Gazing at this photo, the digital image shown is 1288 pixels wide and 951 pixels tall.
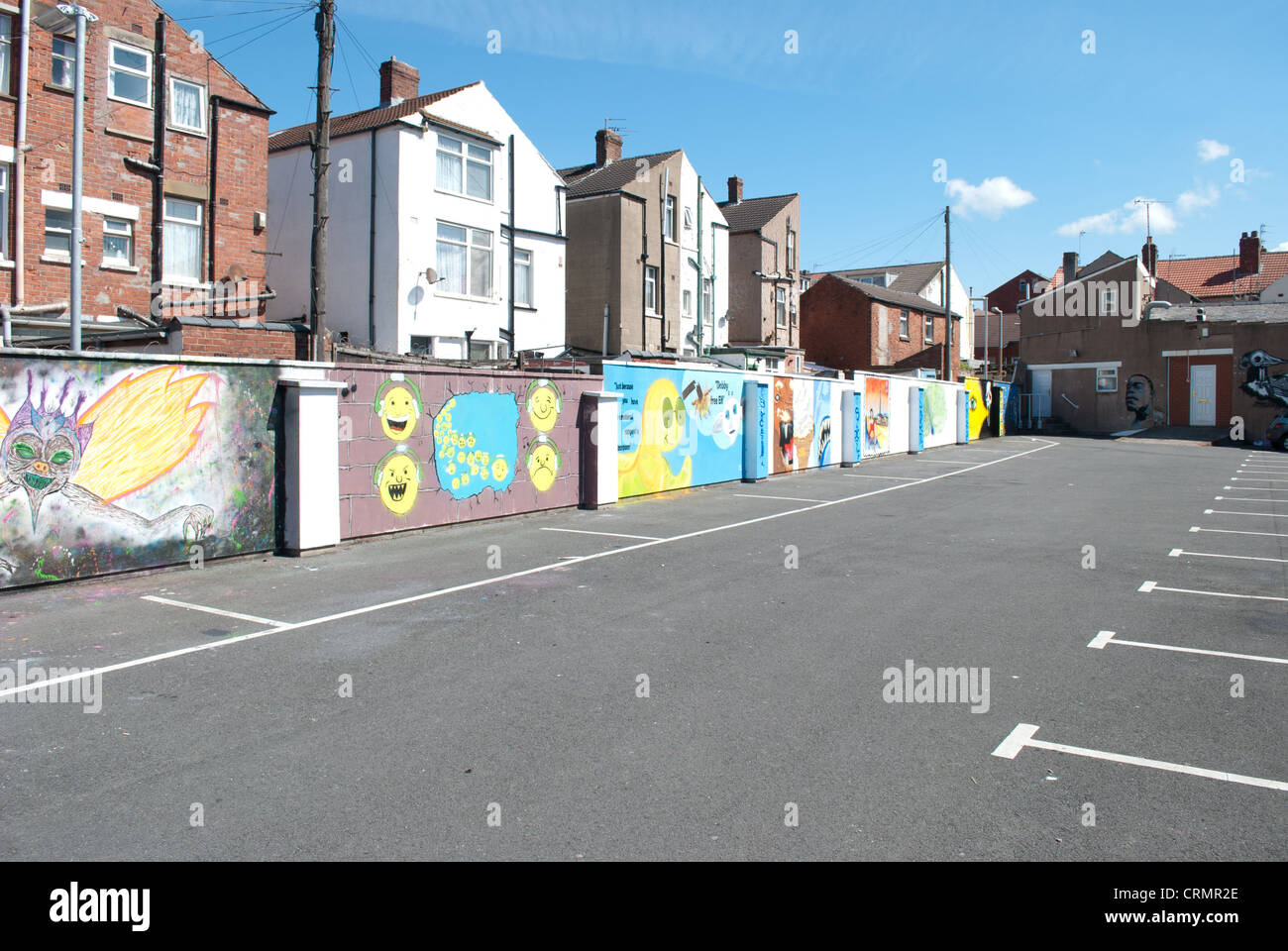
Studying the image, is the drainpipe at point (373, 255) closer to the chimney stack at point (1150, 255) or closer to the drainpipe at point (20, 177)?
the drainpipe at point (20, 177)

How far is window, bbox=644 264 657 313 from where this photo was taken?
36.3m

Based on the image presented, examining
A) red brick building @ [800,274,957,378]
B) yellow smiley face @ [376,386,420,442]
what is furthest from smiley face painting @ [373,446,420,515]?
red brick building @ [800,274,957,378]

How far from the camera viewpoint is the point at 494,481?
570 inches

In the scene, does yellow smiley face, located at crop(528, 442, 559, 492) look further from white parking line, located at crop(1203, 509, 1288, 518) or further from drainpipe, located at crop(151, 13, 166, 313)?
drainpipe, located at crop(151, 13, 166, 313)

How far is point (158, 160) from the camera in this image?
2181 centimetres

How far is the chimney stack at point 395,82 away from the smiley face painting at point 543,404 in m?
17.6

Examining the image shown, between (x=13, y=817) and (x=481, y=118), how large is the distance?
89.2 feet

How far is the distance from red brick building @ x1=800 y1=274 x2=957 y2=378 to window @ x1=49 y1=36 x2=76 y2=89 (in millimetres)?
39525

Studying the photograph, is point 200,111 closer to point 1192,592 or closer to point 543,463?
point 543,463

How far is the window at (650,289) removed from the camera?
36.3 metres

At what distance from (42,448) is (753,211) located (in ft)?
135

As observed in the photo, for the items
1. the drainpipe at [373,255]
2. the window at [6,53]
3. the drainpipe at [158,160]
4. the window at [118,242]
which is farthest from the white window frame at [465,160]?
the window at [6,53]

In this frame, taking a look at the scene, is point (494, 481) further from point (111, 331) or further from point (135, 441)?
point (111, 331)

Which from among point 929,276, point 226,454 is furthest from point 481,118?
point 929,276
